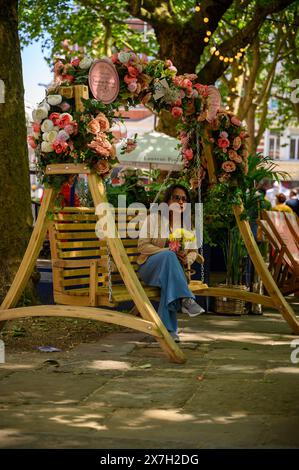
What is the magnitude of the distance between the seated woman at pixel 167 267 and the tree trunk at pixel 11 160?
153cm

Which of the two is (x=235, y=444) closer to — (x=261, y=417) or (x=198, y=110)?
(x=261, y=417)

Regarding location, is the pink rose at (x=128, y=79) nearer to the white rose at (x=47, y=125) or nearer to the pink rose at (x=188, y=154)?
the white rose at (x=47, y=125)

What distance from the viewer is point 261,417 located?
5543 mm

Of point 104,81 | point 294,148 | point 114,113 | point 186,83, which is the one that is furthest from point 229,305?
point 294,148

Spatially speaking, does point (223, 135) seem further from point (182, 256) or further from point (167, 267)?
point (167, 267)

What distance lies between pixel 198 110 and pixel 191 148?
1.92 feet

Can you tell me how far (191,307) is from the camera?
842 centimetres

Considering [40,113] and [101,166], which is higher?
[40,113]

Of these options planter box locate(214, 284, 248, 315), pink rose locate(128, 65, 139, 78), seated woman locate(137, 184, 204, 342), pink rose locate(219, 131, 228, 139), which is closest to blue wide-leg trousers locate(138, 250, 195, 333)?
seated woman locate(137, 184, 204, 342)

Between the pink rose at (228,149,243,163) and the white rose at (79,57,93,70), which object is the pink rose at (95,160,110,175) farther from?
the pink rose at (228,149,243,163)

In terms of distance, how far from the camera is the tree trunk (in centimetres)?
950

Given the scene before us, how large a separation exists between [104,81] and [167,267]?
1722 millimetres

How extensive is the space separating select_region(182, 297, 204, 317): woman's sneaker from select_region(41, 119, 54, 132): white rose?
6.44 feet

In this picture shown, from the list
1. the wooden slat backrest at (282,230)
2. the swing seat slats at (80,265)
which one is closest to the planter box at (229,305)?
the wooden slat backrest at (282,230)
